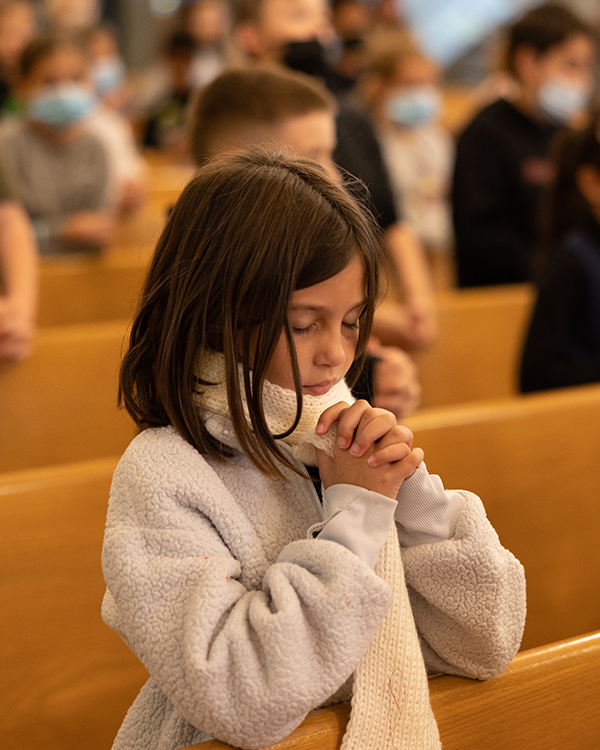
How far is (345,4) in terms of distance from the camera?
5.49 m

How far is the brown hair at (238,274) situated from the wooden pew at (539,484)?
2.17 ft

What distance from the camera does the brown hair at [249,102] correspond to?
1.42 metres

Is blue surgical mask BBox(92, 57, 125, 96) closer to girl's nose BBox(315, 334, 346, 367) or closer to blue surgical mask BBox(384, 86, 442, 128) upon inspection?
blue surgical mask BBox(384, 86, 442, 128)

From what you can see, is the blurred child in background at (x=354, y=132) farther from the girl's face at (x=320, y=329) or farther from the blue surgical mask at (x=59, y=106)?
the girl's face at (x=320, y=329)

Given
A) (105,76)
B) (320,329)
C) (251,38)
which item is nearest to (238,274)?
(320,329)

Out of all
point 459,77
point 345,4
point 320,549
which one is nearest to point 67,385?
point 320,549

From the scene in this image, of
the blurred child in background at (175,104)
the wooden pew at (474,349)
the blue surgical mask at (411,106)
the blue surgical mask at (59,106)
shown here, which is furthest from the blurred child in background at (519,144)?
the blurred child in background at (175,104)

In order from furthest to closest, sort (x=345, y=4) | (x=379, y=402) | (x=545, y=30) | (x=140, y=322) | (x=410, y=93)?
(x=345, y=4) → (x=410, y=93) → (x=545, y=30) → (x=379, y=402) → (x=140, y=322)

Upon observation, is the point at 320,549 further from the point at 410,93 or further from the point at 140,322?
the point at 410,93

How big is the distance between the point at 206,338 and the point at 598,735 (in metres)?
0.64

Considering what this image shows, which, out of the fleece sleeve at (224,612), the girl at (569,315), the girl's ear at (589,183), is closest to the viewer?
the fleece sleeve at (224,612)

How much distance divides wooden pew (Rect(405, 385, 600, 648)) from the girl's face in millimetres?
628

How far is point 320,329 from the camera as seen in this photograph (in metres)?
0.85

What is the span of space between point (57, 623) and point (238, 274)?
2.29 ft
